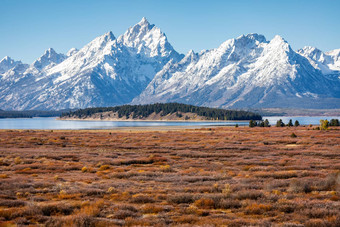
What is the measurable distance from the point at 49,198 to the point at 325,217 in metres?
16.3

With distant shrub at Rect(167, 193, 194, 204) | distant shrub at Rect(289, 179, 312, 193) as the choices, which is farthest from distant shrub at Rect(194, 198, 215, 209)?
distant shrub at Rect(289, 179, 312, 193)

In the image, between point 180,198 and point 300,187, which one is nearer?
point 180,198

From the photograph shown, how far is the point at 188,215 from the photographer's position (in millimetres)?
19641

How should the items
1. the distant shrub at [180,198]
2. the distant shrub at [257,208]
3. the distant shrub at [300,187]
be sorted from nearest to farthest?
the distant shrub at [257,208] → the distant shrub at [180,198] → the distant shrub at [300,187]

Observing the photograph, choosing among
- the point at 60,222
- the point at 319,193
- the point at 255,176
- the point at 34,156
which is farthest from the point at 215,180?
the point at 34,156

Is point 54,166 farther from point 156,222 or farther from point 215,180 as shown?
point 156,222

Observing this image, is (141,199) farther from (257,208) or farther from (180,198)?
(257,208)

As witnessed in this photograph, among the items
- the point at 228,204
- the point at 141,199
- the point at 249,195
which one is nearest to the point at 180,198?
the point at 141,199

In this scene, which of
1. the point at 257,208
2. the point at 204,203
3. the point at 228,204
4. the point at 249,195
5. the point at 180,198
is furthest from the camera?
the point at 249,195

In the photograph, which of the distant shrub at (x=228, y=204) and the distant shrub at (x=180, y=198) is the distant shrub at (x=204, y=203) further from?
the distant shrub at (x=180, y=198)

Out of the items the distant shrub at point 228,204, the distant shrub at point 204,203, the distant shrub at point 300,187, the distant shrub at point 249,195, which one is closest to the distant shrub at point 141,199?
the distant shrub at point 204,203

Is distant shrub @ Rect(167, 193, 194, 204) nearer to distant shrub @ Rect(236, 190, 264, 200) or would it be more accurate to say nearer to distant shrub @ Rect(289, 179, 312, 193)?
distant shrub @ Rect(236, 190, 264, 200)

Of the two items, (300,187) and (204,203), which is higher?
(300,187)

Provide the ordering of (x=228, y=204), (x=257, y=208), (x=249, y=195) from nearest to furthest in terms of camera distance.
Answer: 1. (x=257, y=208)
2. (x=228, y=204)
3. (x=249, y=195)
